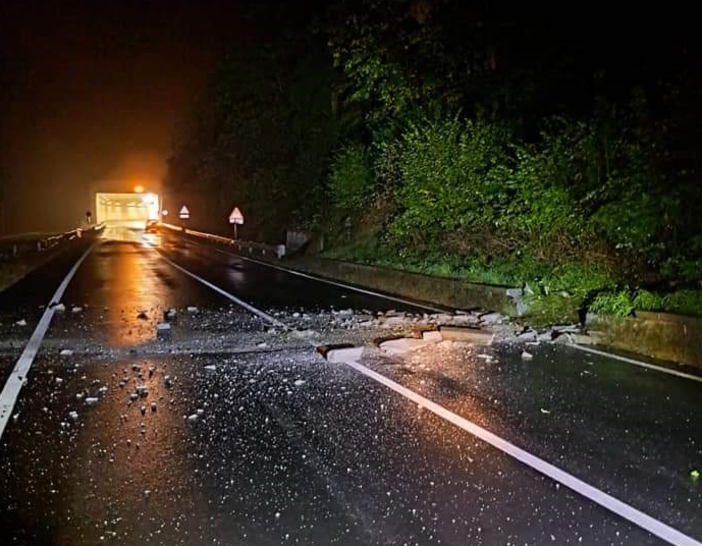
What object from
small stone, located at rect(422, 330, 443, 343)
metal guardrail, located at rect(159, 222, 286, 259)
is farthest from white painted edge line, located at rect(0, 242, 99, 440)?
metal guardrail, located at rect(159, 222, 286, 259)

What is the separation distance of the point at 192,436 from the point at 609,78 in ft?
55.8

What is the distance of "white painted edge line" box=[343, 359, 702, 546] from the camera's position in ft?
14.0

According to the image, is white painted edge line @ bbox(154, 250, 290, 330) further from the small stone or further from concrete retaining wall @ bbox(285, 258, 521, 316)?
concrete retaining wall @ bbox(285, 258, 521, 316)

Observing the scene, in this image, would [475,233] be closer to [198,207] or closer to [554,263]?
[554,263]

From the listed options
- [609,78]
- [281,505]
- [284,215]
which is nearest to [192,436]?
[281,505]

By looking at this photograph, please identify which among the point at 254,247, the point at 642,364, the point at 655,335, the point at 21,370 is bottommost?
the point at 254,247

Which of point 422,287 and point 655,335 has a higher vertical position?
point 655,335

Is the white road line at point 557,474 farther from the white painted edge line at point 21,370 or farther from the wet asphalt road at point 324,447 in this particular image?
the white painted edge line at point 21,370

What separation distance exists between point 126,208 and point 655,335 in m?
147

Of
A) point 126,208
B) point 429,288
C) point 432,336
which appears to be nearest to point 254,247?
point 429,288

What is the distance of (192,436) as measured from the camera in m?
6.20

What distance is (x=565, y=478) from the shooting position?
513 cm

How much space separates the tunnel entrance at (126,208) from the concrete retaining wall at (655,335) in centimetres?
10178

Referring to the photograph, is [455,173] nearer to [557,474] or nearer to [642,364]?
[642,364]
